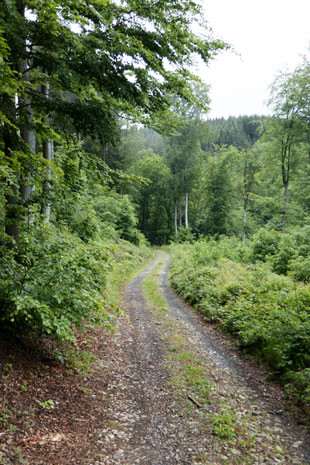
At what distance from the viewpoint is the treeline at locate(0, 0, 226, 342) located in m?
4.28

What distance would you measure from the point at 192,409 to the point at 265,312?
12.2 ft

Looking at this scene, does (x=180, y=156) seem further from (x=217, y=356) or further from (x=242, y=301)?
(x=217, y=356)

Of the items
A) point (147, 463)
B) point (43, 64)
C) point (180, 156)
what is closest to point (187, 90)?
point (43, 64)

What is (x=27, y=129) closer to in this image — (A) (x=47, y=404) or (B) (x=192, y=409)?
(A) (x=47, y=404)

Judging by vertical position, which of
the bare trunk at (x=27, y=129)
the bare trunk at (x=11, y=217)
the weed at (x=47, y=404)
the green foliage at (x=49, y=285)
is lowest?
the weed at (x=47, y=404)

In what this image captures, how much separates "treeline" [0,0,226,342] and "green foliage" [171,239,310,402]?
157 inches

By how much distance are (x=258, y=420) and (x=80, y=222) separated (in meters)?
8.07

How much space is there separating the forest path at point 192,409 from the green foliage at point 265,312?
547 millimetres

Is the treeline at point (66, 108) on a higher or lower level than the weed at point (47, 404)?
higher

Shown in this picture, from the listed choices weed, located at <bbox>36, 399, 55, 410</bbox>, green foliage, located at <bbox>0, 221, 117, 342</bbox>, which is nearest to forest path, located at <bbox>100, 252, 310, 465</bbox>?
weed, located at <bbox>36, 399, 55, 410</bbox>

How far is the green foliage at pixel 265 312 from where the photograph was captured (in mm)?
5441

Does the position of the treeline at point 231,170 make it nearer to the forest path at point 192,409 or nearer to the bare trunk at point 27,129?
the bare trunk at point 27,129

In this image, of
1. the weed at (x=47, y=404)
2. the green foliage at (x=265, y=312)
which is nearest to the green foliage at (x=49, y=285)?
the weed at (x=47, y=404)

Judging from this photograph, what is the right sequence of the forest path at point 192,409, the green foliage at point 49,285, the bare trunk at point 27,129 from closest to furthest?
the forest path at point 192,409, the green foliage at point 49,285, the bare trunk at point 27,129
